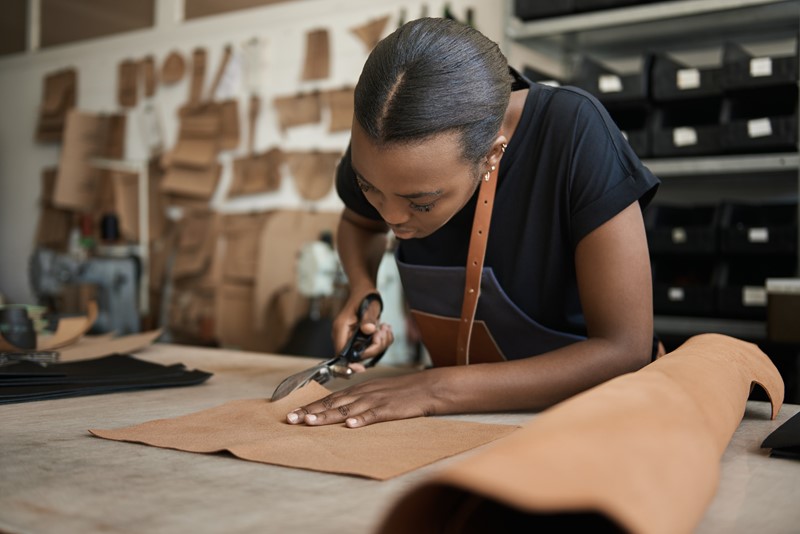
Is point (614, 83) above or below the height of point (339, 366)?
above

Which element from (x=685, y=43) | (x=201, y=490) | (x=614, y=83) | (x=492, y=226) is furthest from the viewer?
(x=685, y=43)

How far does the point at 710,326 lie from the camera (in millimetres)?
2979

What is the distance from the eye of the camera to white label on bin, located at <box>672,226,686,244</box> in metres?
2.95

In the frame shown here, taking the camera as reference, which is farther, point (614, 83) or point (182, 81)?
point (182, 81)

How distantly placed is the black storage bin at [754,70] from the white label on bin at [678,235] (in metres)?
0.53

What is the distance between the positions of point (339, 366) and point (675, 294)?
6.74 ft

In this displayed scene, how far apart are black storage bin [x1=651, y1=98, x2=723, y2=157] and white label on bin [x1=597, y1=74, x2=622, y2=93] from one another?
0.18m

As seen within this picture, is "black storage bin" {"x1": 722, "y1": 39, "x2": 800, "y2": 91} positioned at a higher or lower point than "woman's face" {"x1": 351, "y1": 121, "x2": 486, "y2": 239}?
higher

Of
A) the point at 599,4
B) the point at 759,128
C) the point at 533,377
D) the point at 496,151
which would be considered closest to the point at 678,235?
the point at 759,128

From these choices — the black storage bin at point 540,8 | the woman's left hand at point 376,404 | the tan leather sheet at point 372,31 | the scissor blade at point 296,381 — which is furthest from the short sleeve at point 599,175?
the tan leather sheet at point 372,31

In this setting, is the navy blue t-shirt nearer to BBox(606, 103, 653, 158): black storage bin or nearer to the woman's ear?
the woman's ear

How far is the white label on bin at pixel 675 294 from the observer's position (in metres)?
2.98

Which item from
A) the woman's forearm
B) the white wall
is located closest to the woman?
the woman's forearm

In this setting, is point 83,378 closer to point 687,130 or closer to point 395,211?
point 395,211
